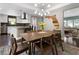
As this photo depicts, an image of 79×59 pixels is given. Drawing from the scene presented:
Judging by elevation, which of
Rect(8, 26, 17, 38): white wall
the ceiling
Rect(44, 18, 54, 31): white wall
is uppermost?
the ceiling

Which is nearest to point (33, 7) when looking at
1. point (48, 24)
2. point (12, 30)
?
point (48, 24)

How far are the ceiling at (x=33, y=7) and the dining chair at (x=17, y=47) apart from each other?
0.55 metres

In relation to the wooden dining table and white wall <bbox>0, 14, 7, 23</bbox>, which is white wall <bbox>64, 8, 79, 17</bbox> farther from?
white wall <bbox>0, 14, 7, 23</bbox>

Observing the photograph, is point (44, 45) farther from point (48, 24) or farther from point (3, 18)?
point (3, 18)

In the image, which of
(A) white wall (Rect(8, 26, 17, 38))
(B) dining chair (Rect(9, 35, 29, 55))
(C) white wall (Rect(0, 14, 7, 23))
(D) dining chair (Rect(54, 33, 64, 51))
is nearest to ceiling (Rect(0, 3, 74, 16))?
(C) white wall (Rect(0, 14, 7, 23))

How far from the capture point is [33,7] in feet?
6.49

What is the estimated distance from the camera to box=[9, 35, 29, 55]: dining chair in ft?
6.38

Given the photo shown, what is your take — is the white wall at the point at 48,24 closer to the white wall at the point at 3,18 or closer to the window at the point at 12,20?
the window at the point at 12,20

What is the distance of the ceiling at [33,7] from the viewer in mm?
1958

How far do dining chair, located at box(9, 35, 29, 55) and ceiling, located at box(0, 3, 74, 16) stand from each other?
0.55 meters

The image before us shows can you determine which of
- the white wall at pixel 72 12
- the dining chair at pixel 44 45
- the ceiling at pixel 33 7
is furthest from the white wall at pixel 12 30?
the white wall at pixel 72 12

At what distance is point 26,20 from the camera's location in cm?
199

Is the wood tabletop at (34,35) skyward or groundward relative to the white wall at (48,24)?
groundward

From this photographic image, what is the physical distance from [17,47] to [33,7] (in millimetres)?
771
